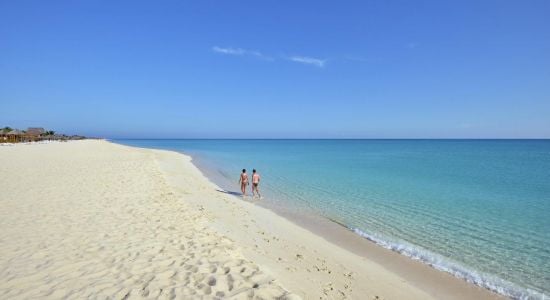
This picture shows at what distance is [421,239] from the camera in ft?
34.5

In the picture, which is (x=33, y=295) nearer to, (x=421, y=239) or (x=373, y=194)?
(x=421, y=239)

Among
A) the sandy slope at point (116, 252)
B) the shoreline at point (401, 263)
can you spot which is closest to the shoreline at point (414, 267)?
the shoreline at point (401, 263)

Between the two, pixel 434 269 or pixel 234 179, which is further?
pixel 234 179

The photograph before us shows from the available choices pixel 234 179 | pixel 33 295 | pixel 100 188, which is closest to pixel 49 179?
pixel 100 188

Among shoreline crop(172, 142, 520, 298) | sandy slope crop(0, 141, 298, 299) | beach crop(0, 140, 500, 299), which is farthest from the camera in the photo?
shoreline crop(172, 142, 520, 298)

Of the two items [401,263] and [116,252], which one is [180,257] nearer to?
[116,252]

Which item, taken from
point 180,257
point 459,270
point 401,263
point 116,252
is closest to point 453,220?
point 459,270

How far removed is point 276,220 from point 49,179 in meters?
12.5

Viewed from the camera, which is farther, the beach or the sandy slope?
the beach

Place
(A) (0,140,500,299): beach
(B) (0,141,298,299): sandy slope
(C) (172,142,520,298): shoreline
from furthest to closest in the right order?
A: 1. (C) (172,142,520,298): shoreline
2. (A) (0,140,500,299): beach
3. (B) (0,141,298,299): sandy slope

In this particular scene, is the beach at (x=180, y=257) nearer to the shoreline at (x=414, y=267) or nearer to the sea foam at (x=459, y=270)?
the shoreline at (x=414, y=267)

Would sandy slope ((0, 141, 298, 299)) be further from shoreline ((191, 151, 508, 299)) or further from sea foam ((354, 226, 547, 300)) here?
sea foam ((354, 226, 547, 300))

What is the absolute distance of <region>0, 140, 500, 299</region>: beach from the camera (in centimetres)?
543

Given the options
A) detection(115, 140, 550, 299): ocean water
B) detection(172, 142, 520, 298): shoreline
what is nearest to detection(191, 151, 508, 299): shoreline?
detection(172, 142, 520, 298): shoreline
